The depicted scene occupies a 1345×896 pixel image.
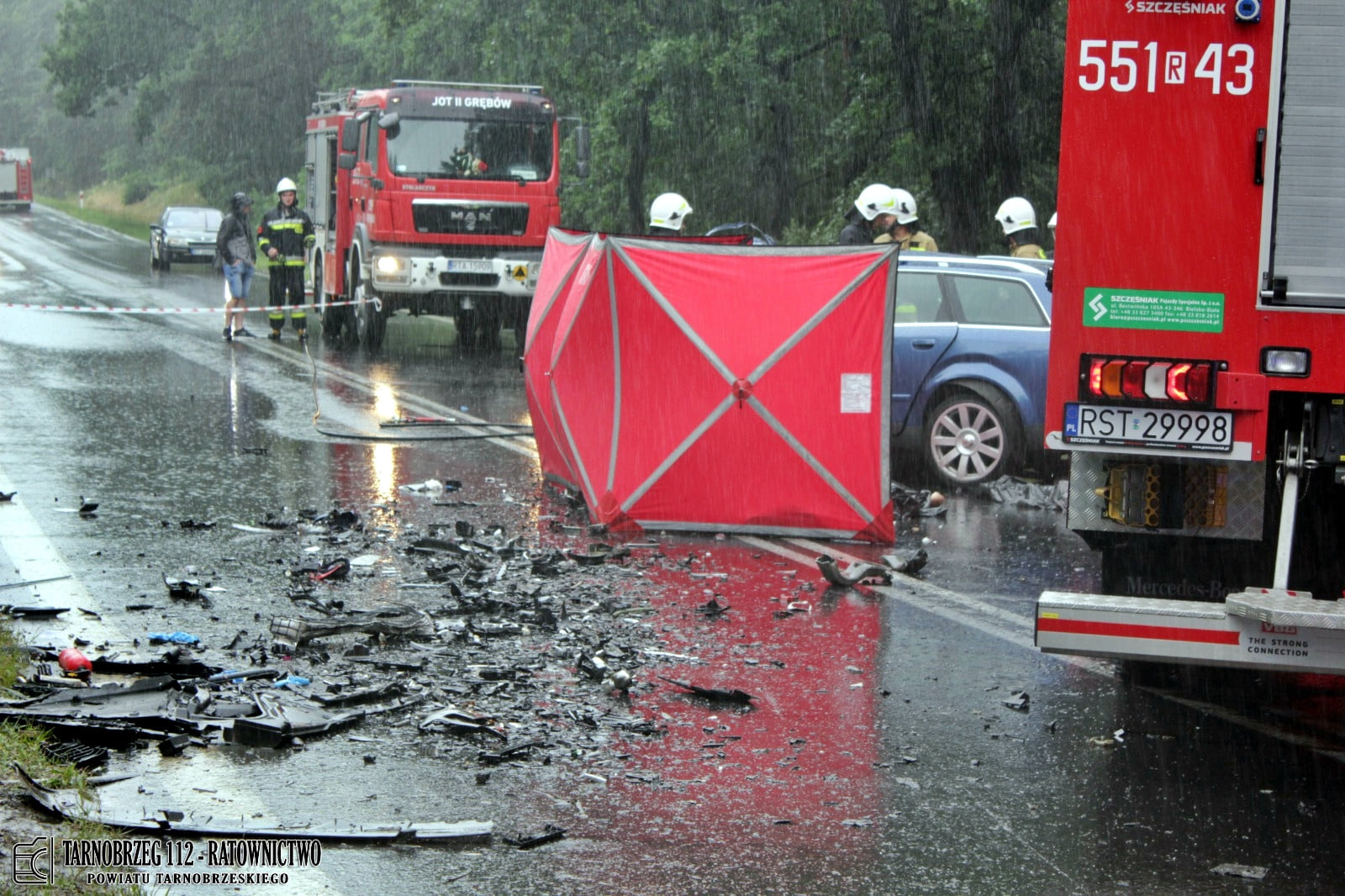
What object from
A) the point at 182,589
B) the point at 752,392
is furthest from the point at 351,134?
the point at 182,589

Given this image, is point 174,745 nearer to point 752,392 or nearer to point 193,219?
point 752,392

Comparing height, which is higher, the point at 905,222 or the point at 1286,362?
the point at 905,222

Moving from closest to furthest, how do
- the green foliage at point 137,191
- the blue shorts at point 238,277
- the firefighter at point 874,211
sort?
1. the firefighter at point 874,211
2. the blue shorts at point 238,277
3. the green foliage at point 137,191

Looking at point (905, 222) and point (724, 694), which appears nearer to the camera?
point (724, 694)

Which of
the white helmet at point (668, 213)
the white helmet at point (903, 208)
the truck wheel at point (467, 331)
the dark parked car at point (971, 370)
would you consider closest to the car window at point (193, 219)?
the truck wheel at point (467, 331)

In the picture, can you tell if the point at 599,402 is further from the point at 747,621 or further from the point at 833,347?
the point at 747,621

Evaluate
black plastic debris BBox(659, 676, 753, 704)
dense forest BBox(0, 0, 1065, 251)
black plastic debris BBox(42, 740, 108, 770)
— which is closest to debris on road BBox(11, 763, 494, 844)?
black plastic debris BBox(42, 740, 108, 770)

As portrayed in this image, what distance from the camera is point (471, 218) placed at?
20922 millimetres

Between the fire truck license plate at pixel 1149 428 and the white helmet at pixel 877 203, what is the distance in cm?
802

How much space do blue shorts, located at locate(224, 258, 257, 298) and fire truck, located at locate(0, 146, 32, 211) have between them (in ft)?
199

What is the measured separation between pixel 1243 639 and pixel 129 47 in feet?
202

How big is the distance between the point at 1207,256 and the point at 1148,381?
1.52 feet

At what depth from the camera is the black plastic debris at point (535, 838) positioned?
4797 mm

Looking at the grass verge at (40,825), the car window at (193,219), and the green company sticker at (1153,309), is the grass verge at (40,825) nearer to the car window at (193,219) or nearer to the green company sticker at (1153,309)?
the green company sticker at (1153,309)
